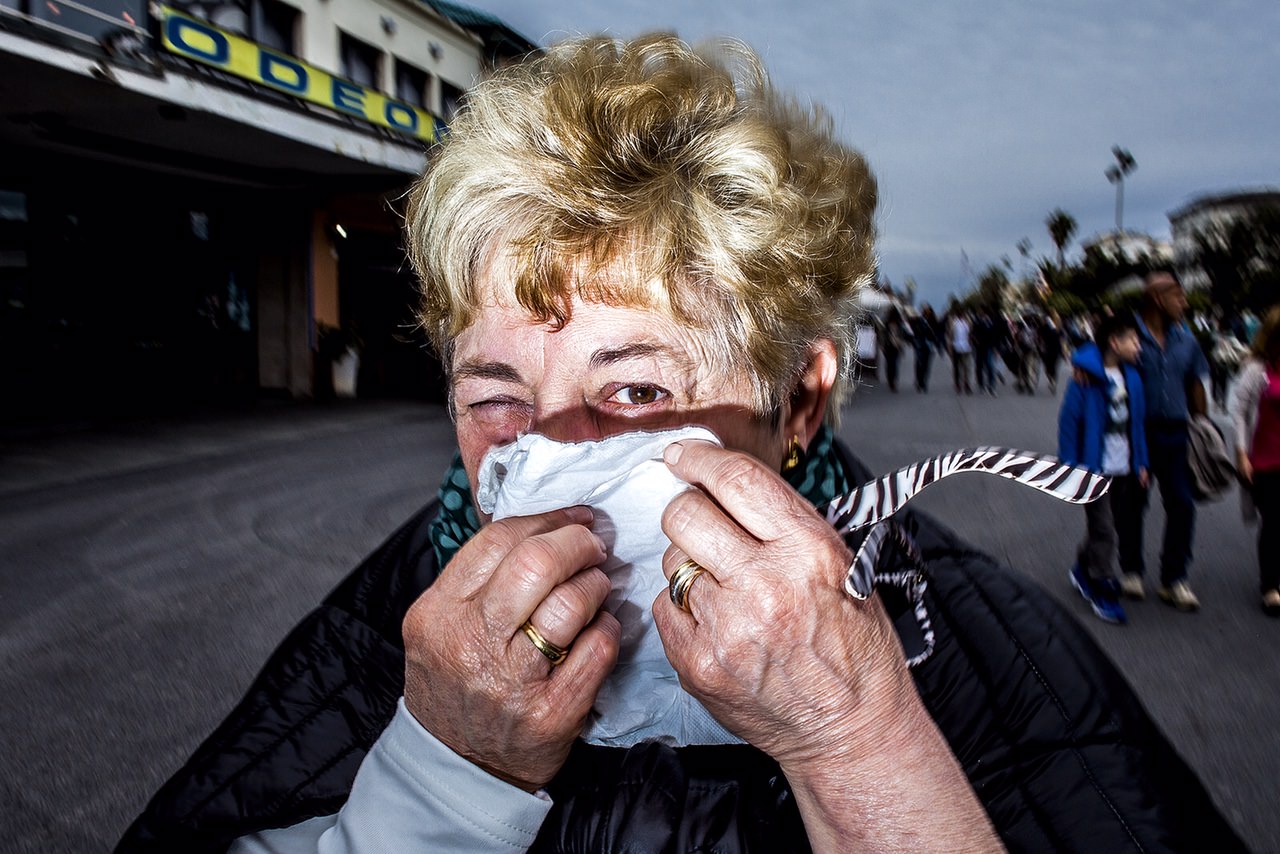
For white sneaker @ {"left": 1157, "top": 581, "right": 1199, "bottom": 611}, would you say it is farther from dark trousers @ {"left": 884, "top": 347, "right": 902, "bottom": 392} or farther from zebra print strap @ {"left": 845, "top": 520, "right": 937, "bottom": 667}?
dark trousers @ {"left": 884, "top": 347, "right": 902, "bottom": 392}

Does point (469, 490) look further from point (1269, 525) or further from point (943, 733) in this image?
point (1269, 525)

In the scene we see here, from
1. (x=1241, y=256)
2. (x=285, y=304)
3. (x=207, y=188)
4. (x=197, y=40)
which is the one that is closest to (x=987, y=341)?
(x=285, y=304)

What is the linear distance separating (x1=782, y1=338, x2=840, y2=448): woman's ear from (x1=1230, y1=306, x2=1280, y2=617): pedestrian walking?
424 cm

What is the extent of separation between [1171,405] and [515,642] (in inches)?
191

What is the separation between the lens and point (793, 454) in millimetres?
1654

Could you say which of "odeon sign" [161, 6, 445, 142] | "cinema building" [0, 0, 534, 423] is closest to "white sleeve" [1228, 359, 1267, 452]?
"odeon sign" [161, 6, 445, 142]

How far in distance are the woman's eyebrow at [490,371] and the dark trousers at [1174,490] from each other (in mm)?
4592

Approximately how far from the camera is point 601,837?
1.26 meters

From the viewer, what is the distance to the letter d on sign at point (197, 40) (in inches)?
369

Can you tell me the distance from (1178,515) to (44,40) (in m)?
10.3

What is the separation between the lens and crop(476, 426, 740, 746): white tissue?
1118 millimetres

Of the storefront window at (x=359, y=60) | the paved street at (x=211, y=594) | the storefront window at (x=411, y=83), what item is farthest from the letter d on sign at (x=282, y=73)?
the storefront window at (x=411, y=83)

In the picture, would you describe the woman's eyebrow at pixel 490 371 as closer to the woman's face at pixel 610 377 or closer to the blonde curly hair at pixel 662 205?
the woman's face at pixel 610 377

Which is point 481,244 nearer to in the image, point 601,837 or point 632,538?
point 632,538
